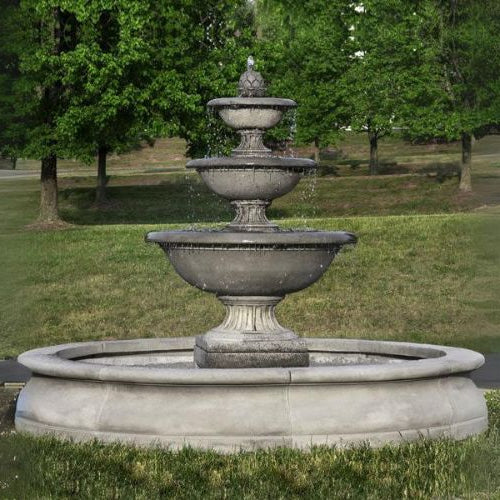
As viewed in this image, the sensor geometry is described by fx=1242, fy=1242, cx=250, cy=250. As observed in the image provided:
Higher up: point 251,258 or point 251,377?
point 251,258

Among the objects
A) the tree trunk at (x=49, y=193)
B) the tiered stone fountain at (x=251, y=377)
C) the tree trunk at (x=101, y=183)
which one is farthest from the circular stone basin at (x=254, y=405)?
the tree trunk at (x=101, y=183)

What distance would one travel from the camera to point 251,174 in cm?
1312

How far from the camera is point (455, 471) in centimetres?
1018

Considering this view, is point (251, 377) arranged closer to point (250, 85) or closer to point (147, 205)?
point (250, 85)

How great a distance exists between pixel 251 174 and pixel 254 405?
9.90 ft

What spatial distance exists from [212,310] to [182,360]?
11664 mm

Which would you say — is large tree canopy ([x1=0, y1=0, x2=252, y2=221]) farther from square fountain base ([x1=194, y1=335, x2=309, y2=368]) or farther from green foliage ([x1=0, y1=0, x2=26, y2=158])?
square fountain base ([x1=194, y1=335, x2=309, y2=368])

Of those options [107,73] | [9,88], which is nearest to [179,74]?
[107,73]

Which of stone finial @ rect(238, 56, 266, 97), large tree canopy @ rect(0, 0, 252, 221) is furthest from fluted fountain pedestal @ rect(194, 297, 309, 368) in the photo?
large tree canopy @ rect(0, 0, 252, 221)

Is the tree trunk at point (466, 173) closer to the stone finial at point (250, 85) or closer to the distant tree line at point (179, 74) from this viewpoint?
the distant tree line at point (179, 74)

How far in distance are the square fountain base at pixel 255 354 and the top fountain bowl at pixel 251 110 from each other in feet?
8.05

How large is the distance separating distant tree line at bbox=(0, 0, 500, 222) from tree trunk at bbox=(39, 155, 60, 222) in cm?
5

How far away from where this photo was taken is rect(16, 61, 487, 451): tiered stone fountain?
11.0 meters

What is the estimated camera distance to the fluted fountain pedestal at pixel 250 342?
12.9 meters
